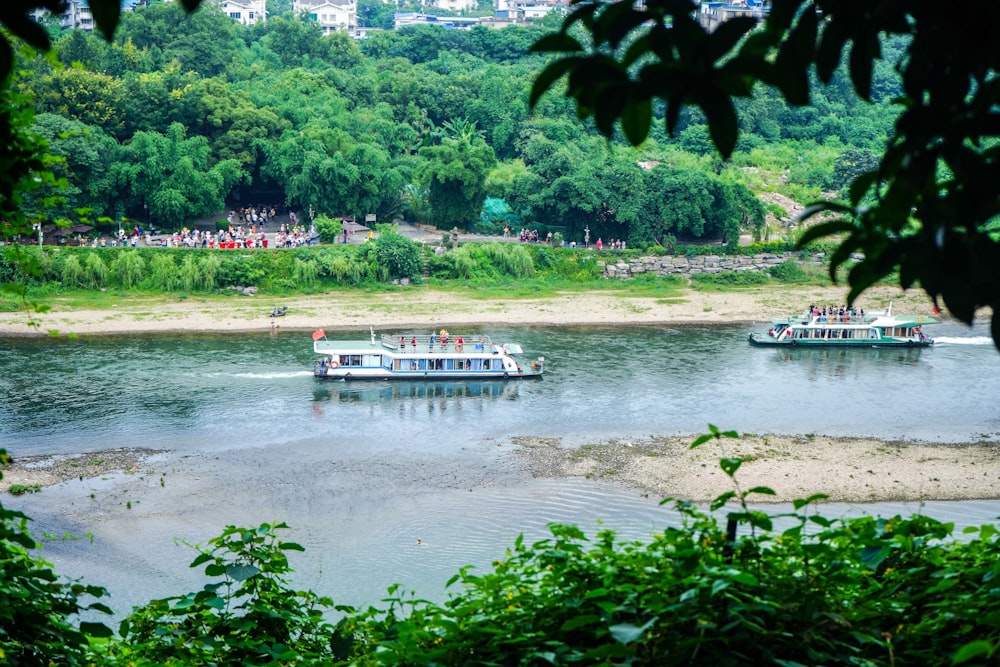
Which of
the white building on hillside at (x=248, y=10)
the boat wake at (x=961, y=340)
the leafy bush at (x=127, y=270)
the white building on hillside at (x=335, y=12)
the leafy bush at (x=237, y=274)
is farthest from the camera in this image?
the white building on hillside at (x=335, y=12)

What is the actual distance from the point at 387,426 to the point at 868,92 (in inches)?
758

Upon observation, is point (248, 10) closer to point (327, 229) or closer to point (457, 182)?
point (457, 182)

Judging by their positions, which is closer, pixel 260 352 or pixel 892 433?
pixel 892 433

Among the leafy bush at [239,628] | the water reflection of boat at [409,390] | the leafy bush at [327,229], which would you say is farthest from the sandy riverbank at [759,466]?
the leafy bush at [327,229]

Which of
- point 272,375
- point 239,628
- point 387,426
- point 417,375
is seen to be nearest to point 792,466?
point 387,426

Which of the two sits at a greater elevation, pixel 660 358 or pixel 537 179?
pixel 537 179

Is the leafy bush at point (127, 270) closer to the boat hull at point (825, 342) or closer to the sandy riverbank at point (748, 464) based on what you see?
the sandy riverbank at point (748, 464)

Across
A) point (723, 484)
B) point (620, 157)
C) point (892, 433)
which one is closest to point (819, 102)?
point (620, 157)

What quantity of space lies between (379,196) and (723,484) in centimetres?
2249

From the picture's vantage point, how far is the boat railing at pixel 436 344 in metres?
25.5

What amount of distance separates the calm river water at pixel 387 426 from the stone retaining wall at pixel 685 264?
18.9 feet

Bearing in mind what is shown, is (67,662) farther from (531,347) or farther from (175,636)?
(531,347)

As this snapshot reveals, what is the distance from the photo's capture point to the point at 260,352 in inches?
1048

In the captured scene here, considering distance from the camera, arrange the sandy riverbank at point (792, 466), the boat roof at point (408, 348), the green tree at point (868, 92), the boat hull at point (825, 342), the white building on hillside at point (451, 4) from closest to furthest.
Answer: the green tree at point (868, 92) → the sandy riverbank at point (792, 466) → the boat roof at point (408, 348) → the boat hull at point (825, 342) → the white building on hillside at point (451, 4)
